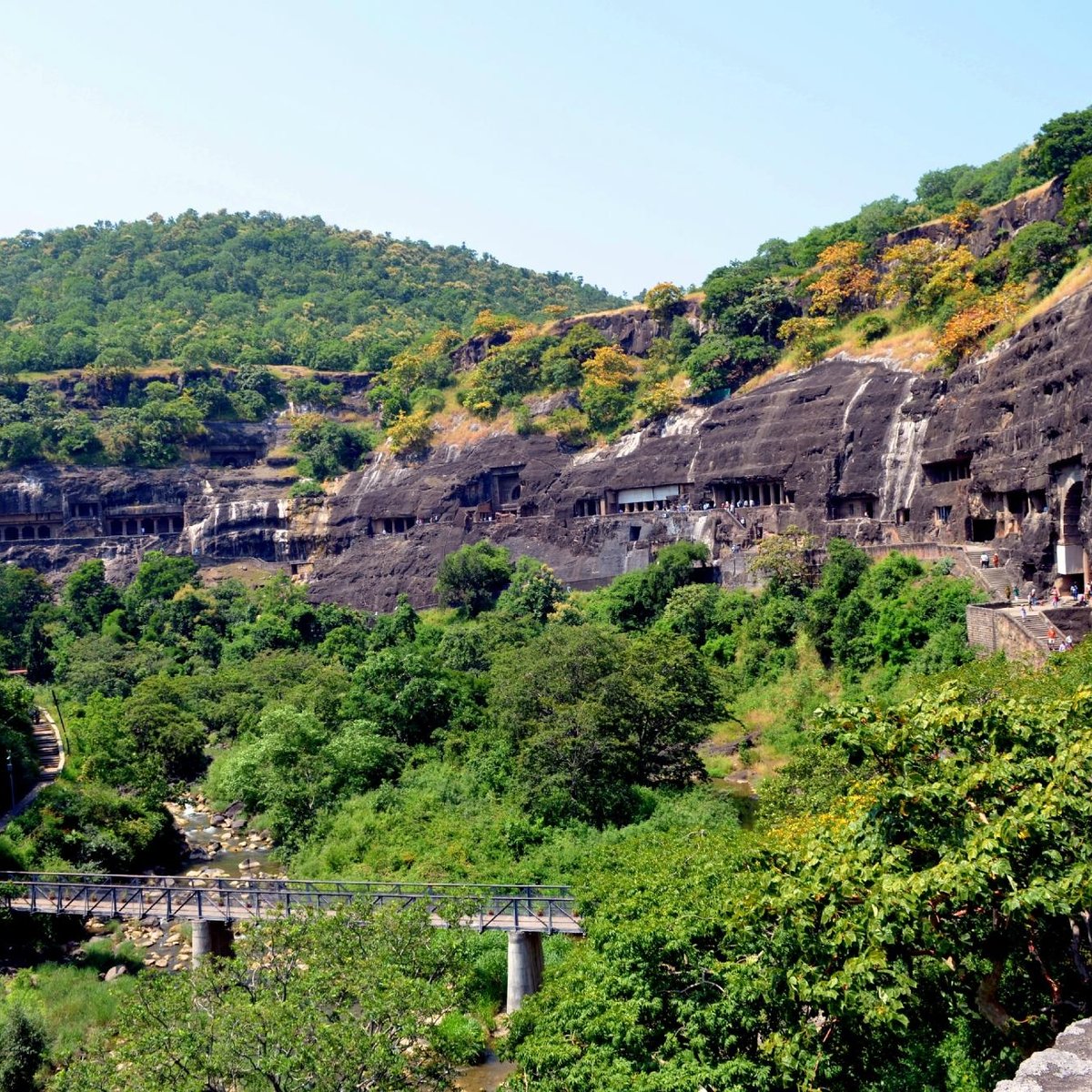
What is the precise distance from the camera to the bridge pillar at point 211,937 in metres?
23.0

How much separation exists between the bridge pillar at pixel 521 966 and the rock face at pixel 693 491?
19540 millimetres

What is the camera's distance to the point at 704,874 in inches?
674

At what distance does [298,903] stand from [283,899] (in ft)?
6.73

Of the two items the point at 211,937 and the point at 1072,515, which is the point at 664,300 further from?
the point at 211,937

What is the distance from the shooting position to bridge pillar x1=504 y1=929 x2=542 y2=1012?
21.1m

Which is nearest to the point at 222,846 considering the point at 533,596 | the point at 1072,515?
the point at 533,596

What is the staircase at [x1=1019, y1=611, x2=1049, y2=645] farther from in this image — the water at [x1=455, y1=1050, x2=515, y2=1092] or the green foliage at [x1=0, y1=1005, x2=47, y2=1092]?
the green foliage at [x1=0, y1=1005, x2=47, y2=1092]

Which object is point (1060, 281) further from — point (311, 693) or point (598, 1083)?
point (598, 1083)

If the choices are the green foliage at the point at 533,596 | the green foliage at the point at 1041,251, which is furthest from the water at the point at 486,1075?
the green foliage at the point at 1041,251

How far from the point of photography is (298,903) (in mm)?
22188

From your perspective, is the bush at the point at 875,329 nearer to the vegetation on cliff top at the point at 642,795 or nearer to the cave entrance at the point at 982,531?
the vegetation on cliff top at the point at 642,795

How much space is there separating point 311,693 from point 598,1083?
90.0 feet


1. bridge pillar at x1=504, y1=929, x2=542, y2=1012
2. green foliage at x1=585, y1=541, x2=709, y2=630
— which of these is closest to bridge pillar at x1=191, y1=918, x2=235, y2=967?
bridge pillar at x1=504, y1=929, x2=542, y2=1012

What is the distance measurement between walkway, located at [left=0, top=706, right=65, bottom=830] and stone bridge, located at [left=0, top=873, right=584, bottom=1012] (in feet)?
14.7
